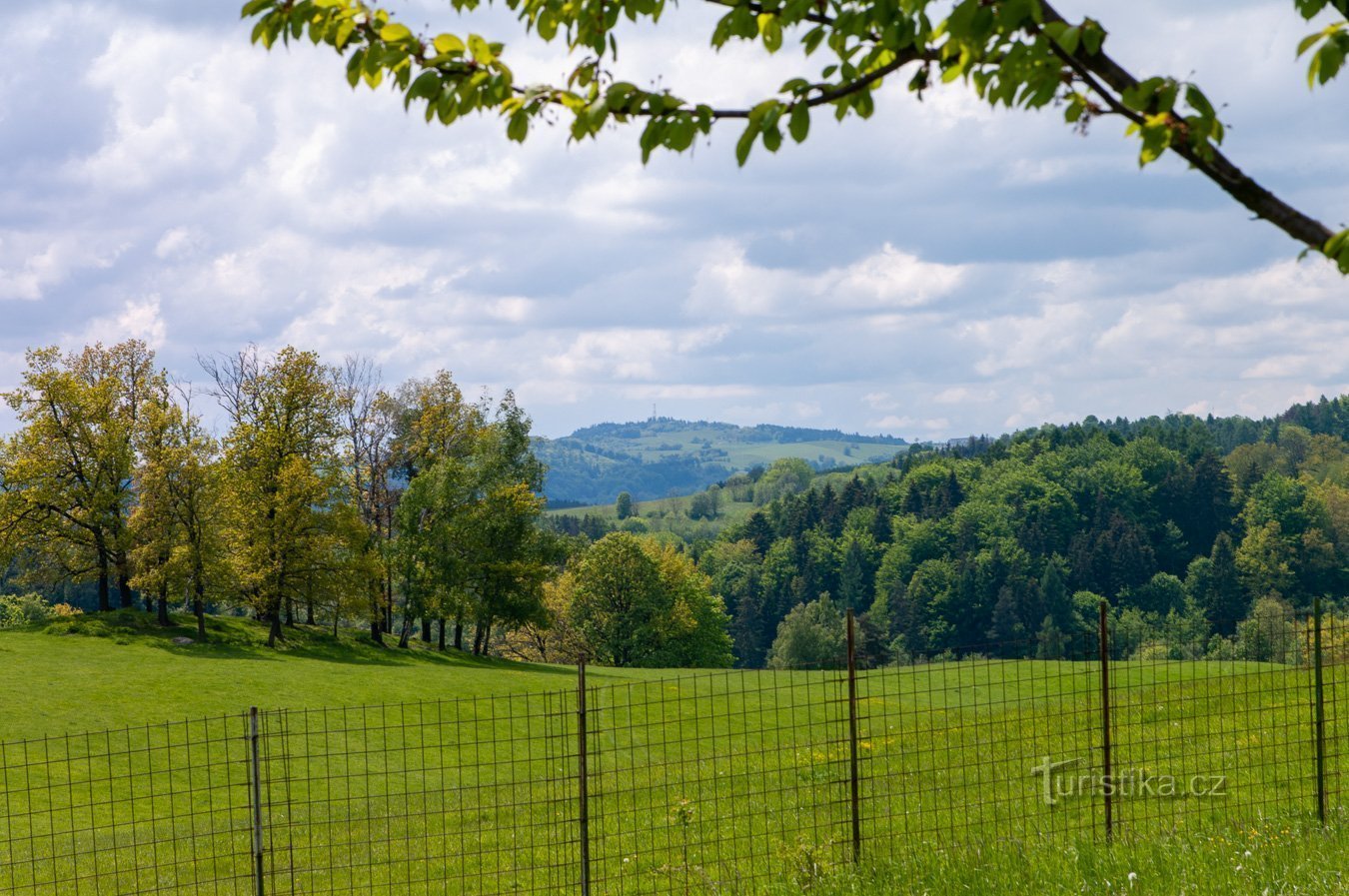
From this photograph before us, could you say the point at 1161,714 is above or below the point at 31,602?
above

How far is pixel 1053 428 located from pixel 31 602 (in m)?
156

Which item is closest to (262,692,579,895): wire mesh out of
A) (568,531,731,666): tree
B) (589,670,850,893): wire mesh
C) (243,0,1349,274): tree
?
(589,670,850,893): wire mesh

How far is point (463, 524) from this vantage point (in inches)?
1906

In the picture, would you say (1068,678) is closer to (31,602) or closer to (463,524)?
(463,524)

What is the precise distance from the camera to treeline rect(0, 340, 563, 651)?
44.5 meters

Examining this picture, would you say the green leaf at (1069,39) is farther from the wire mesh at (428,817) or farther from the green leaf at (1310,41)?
the wire mesh at (428,817)

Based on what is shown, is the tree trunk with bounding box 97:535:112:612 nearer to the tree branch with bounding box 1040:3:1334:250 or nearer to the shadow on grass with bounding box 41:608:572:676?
the shadow on grass with bounding box 41:608:572:676

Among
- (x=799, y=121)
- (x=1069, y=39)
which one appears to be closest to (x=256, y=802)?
(x=799, y=121)

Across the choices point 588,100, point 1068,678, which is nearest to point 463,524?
point 1068,678

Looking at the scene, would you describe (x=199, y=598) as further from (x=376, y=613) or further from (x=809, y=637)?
(x=809, y=637)

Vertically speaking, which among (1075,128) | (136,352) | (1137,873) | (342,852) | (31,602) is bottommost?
(31,602)

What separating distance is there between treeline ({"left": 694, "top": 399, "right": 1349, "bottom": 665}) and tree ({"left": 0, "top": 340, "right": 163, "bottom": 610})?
69.6 m

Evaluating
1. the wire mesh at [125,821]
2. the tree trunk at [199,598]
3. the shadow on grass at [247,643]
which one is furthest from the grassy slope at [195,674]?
the wire mesh at [125,821]

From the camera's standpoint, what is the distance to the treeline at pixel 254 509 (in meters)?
44.5
